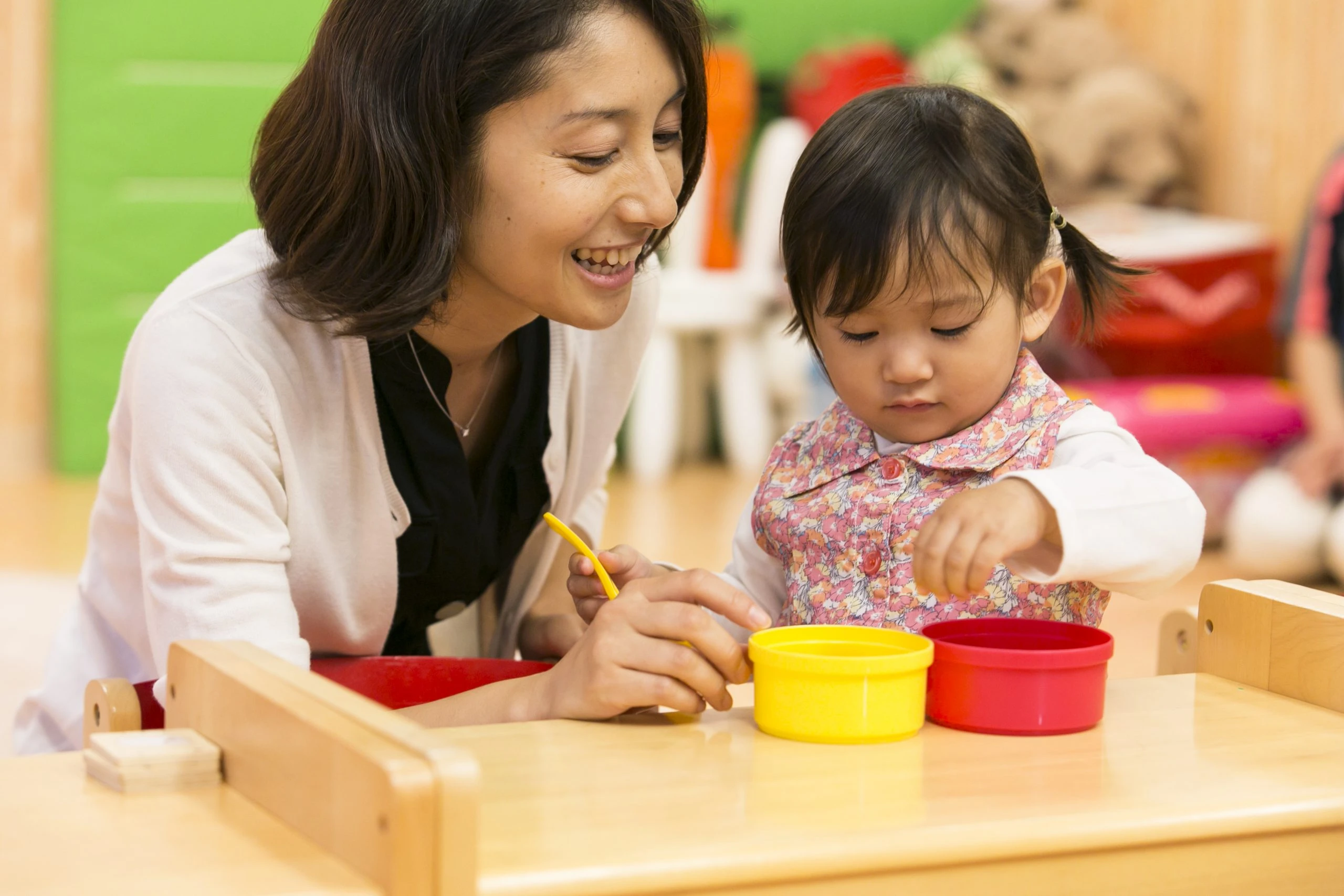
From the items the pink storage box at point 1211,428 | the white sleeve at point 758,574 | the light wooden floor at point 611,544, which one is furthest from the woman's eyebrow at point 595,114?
the pink storage box at point 1211,428

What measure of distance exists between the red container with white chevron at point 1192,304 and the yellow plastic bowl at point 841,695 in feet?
8.50

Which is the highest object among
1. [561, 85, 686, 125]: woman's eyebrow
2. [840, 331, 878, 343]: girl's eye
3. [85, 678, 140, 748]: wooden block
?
[561, 85, 686, 125]: woman's eyebrow

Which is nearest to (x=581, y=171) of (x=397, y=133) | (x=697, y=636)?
(x=397, y=133)

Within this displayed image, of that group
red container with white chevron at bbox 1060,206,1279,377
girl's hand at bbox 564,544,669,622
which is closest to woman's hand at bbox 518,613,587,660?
girl's hand at bbox 564,544,669,622

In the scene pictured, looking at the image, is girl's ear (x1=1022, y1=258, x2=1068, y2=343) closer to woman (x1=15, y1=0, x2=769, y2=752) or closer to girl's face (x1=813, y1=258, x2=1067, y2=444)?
girl's face (x1=813, y1=258, x2=1067, y2=444)

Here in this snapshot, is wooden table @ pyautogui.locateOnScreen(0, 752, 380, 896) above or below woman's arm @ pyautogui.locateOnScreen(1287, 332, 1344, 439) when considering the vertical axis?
below

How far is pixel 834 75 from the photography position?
167 inches

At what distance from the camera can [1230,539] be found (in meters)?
2.98

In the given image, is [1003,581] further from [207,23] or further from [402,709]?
[207,23]

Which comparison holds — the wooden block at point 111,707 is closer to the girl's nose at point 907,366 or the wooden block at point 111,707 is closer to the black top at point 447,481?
the black top at point 447,481

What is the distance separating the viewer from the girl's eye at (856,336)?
1056 mm

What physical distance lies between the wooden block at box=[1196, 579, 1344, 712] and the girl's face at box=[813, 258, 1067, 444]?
207 mm

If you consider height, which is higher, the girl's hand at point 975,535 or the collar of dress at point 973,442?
the collar of dress at point 973,442

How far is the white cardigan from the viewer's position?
104 centimetres
